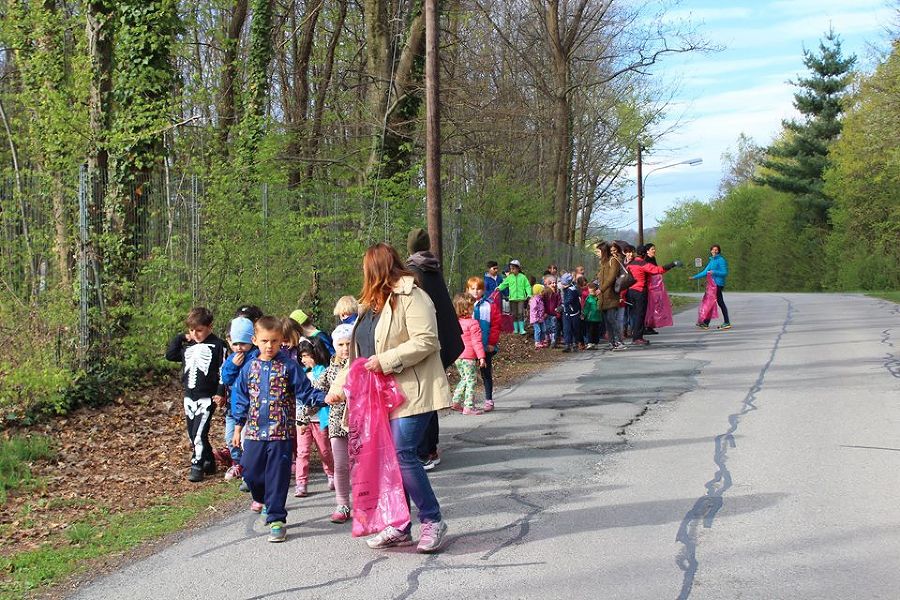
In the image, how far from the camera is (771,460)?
8391 mm

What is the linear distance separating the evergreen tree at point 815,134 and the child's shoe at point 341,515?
6303cm

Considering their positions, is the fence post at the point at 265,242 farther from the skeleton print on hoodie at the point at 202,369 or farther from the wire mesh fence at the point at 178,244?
the skeleton print on hoodie at the point at 202,369

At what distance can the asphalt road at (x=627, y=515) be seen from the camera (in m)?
5.37

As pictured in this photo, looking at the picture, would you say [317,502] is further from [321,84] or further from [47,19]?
[321,84]

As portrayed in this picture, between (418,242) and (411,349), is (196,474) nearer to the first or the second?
(418,242)

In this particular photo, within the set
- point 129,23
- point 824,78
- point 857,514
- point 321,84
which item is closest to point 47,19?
point 129,23

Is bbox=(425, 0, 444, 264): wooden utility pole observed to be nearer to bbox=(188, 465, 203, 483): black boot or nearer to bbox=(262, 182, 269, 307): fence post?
bbox=(262, 182, 269, 307): fence post

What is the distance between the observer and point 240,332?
24.5 feet

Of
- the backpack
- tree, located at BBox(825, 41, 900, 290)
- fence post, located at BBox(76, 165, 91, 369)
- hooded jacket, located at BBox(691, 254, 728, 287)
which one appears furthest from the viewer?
tree, located at BBox(825, 41, 900, 290)

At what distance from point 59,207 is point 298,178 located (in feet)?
42.3

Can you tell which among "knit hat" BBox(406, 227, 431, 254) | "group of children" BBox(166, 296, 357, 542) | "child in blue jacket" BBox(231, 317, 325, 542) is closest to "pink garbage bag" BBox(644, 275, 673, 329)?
"group of children" BBox(166, 296, 357, 542)

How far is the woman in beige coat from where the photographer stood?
19.2 feet

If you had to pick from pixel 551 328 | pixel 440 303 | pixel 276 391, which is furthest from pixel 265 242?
pixel 276 391

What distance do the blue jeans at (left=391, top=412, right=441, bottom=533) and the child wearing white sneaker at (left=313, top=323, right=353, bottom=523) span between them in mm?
1051
